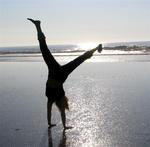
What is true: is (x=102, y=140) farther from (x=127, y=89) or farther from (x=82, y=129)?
(x=127, y=89)

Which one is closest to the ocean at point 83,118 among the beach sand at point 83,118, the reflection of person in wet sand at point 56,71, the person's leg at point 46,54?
the beach sand at point 83,118

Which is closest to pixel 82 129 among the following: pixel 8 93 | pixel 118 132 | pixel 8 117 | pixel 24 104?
pixel 118 132

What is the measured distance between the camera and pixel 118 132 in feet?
26.0

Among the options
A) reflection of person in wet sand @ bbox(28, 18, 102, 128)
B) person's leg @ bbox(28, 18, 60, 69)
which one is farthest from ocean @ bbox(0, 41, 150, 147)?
person's leg @ bbox(28, 18, 60, 69)

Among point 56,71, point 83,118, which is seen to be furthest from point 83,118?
point 56,71

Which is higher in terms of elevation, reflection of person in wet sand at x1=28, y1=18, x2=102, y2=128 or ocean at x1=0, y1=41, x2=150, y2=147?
reflection of person in wet sand at x1=28, y1=18, x2=102, y2=128

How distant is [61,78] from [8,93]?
514 centimetres

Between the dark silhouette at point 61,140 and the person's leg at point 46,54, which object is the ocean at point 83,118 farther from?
the person's leg at point 46,54

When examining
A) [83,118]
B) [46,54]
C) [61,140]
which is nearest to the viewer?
[61,140]

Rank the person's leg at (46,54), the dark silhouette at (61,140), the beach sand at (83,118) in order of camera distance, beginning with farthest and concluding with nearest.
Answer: the person's leg at (46,54), the beach sand at (83,118), the dark silhouette at (61,140)

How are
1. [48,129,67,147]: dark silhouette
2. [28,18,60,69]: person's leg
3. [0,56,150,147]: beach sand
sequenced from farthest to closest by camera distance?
1. [28,18,60,69]: person's leg
2. [0,56,150,147]: beach sand
3. [48,129,67,147]: dark silhouette

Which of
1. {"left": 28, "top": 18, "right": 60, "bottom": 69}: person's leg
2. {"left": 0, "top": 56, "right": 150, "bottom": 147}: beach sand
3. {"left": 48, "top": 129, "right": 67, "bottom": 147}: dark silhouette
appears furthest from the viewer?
{"left": 28, "top": 18, "right": 60, "bottom": 69}: person's leg

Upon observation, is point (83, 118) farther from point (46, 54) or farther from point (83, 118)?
point (46, 54)

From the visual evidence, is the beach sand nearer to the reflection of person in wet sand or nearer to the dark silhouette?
the dark silhouette
